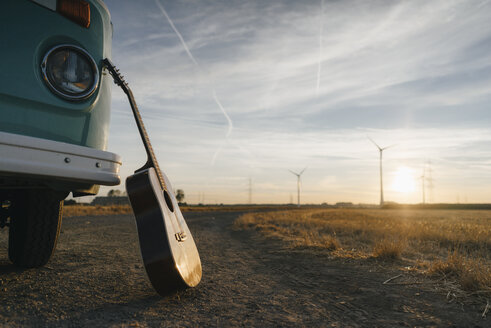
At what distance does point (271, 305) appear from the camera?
2527mm

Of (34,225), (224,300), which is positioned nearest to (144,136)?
(34,225)

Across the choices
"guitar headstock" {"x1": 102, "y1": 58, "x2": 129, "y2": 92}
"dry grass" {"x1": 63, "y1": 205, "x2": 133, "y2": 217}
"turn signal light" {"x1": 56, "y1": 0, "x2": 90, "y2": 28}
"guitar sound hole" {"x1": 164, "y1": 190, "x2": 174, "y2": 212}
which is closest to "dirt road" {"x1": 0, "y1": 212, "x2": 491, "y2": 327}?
"guitar sound hole" {"x1": 164, "y1": 190, "x2": 174, "y2": 212}

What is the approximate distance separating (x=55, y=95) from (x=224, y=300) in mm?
1894

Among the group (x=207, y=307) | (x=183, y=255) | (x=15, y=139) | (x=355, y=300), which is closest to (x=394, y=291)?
(x=355, y=300)

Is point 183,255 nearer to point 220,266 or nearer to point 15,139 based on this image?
point 15,139

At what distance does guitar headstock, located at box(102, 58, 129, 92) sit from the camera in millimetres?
2316

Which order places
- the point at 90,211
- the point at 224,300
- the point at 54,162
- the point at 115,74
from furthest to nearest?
the point at 90,211
the point at 224,300
the point at 115,74
the point at 54,162

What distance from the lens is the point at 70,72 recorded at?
2025 mm

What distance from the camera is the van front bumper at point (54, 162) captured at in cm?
161

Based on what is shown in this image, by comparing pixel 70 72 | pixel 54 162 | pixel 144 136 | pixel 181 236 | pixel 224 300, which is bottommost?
pixel 224 300

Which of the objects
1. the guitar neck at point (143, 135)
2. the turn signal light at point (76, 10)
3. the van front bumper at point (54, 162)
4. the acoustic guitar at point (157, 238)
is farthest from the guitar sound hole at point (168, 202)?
the turn signal light at point (76, 10)

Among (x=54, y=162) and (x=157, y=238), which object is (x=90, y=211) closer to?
(x=157, y=238)

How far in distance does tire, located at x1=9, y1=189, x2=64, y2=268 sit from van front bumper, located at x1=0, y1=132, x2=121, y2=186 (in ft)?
3.99

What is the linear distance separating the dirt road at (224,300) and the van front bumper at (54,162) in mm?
901
